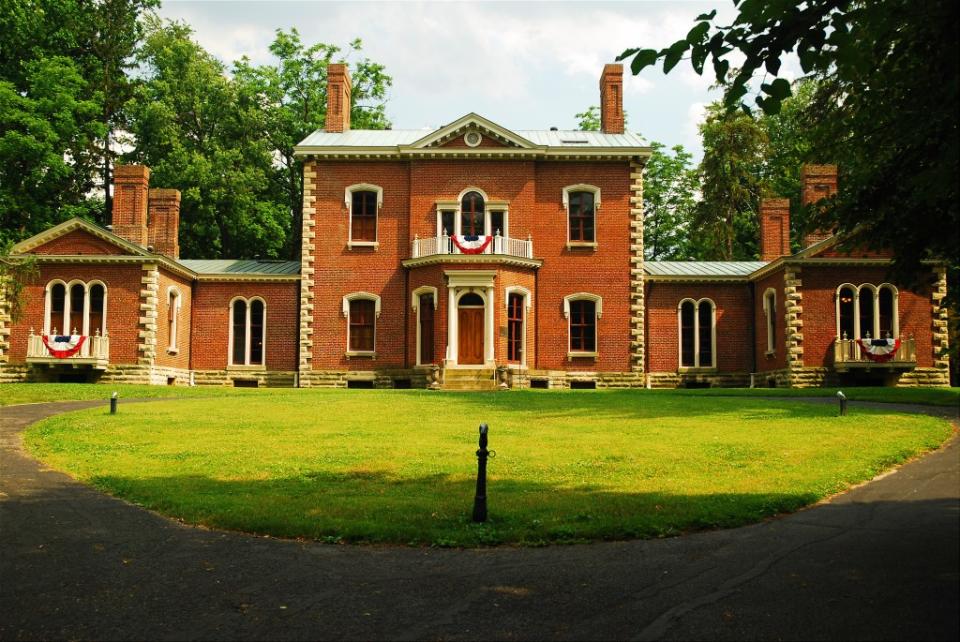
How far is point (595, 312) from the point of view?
33.8 m

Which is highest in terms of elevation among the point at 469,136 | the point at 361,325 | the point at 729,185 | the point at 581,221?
the point at 729,185

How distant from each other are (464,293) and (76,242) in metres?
14.6

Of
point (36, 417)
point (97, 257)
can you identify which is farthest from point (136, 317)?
point (36, 417)

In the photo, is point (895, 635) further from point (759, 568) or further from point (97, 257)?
point (97, 257)

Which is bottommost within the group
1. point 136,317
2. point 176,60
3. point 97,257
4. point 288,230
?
point 136,317

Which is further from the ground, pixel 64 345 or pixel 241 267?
pixel 241 267

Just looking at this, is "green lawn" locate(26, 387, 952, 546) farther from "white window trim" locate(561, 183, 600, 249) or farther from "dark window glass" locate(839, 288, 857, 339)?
"white window trim" locate(561, 183, 600, 249)

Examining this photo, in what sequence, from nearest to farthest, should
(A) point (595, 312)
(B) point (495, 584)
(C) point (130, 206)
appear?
(B) point (495, 584)
(A) point (595, 312)
(C) point (130, 206)

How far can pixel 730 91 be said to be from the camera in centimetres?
707

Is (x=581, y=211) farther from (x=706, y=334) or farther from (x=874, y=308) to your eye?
(x=874, y=308)

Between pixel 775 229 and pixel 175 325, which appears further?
pixel 775 229

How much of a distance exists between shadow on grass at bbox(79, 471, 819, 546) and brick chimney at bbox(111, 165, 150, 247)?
24.8 metres

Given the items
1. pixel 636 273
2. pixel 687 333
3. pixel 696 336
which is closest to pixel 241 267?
pixel 636 273

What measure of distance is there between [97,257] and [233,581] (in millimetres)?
27526
